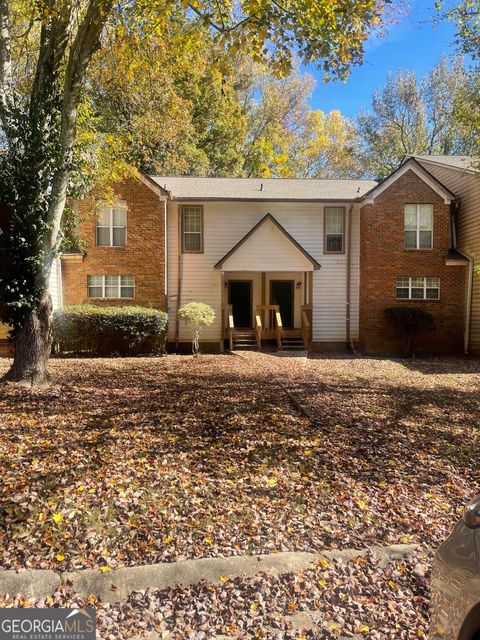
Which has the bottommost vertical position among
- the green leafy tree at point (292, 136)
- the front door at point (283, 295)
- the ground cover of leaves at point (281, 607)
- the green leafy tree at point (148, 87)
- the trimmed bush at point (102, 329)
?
the ground cover of leaves at point (281, 607)

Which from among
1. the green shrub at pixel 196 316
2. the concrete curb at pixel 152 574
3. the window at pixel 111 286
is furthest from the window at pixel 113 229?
the concrete curb at pixel 152 574

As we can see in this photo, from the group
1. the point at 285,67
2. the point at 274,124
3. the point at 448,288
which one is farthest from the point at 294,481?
the point at 274,124

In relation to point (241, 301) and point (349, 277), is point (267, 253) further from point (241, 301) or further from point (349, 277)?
point (349, 277)

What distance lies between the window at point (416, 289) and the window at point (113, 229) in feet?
31.7

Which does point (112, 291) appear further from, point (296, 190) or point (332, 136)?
point (332, 136)

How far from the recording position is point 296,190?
17.2 meters

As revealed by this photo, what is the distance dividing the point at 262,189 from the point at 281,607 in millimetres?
15630

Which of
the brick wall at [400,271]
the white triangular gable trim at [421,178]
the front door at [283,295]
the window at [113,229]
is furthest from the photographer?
the front door at [283,295]

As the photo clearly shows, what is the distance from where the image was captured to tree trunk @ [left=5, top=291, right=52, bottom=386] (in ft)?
25.4

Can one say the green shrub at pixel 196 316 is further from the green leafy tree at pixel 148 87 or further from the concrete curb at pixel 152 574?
the concrete curb at pixel 152 574

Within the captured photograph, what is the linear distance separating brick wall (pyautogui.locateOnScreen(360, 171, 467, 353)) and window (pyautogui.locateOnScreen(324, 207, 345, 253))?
724mm

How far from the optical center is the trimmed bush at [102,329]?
13875 millimetres

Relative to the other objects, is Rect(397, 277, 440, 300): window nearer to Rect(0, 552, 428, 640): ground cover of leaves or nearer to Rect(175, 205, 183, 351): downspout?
Rect(175, 205, 183, 351): downspout

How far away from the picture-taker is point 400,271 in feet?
53.2
